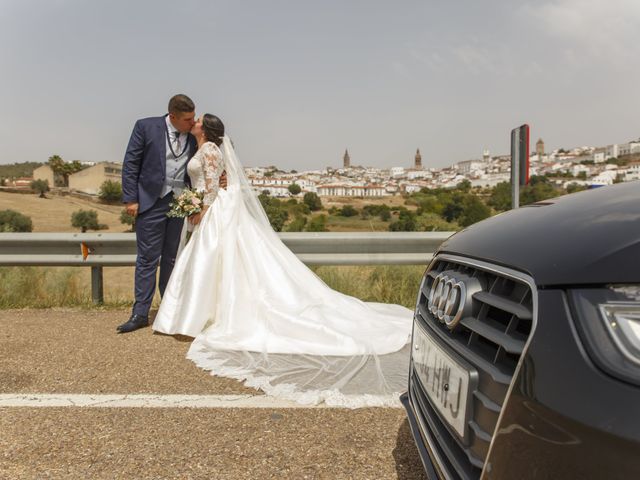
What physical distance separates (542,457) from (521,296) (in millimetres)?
316

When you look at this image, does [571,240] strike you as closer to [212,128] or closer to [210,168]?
[210,168]

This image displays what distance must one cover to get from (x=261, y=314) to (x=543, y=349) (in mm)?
3105

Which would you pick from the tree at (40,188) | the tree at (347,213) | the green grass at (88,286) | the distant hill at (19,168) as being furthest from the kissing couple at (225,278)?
the distant hill at (19,168)

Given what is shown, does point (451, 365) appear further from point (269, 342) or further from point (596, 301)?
point (269, 342)

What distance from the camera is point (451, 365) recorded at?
121cm

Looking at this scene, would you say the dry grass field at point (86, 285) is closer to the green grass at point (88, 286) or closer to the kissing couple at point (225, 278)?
the green grass at point (88, 286)

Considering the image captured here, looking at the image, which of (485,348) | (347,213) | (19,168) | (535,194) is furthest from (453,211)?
(19,168)

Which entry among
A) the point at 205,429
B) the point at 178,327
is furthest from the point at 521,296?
the point at 178,327

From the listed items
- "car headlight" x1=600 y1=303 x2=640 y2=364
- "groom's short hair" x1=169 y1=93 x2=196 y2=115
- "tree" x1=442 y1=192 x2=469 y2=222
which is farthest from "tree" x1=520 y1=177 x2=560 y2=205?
"tree" x1=442 y1=192 x2=469 y2=222

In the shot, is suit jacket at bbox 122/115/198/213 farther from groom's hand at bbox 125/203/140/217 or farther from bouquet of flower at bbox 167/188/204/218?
bouquet of flower at bbox 167/188/204/218

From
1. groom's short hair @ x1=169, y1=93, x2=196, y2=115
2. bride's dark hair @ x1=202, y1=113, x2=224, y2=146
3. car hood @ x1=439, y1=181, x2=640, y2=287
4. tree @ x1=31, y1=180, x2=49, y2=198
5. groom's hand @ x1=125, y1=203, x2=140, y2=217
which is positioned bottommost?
car hood @ x1=439, y1=181, x2=640, y2=287

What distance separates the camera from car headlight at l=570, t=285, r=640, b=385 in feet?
2.53

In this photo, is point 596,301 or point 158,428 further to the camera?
point 158,428

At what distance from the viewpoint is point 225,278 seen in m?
3.99
